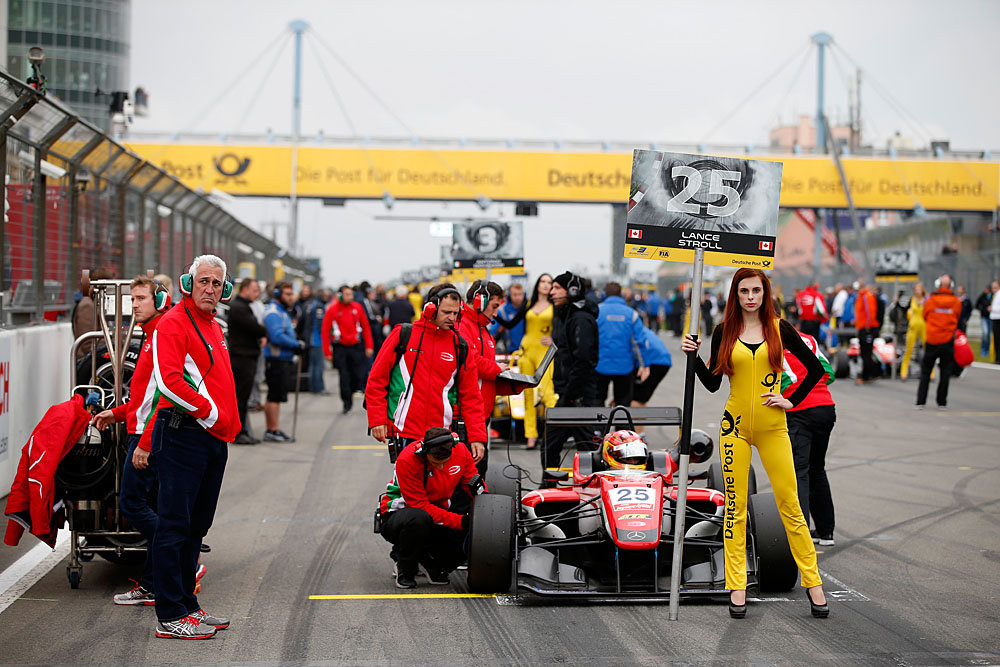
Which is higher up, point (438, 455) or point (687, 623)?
point (438, 455)

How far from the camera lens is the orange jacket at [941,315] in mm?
15609

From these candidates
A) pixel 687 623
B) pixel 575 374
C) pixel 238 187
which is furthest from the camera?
pixel 238 187

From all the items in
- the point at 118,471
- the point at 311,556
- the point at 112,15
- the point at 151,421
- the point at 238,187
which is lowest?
the point at 311,556

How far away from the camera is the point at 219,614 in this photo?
5.94 m

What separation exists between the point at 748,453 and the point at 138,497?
3.30 m

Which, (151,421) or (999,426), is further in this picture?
(999,426)

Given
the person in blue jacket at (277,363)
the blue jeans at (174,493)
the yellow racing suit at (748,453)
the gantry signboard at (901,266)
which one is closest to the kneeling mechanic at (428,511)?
the blue jeans at (174,493)

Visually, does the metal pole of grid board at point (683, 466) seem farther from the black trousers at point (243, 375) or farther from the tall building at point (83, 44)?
the tall building at point (83, 44)

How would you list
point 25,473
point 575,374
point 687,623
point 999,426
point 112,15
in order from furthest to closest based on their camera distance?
point 112,15 < point 999,426 < point 575,374 < point 25,473 < point 687,623

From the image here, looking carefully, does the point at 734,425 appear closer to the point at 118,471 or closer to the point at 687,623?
the point at 687,623

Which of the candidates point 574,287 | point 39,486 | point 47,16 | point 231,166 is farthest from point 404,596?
point 47,16

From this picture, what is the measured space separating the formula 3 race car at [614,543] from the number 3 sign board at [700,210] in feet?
4.60

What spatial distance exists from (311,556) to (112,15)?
203 ft

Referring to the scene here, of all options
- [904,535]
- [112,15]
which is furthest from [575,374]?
[112,15]
